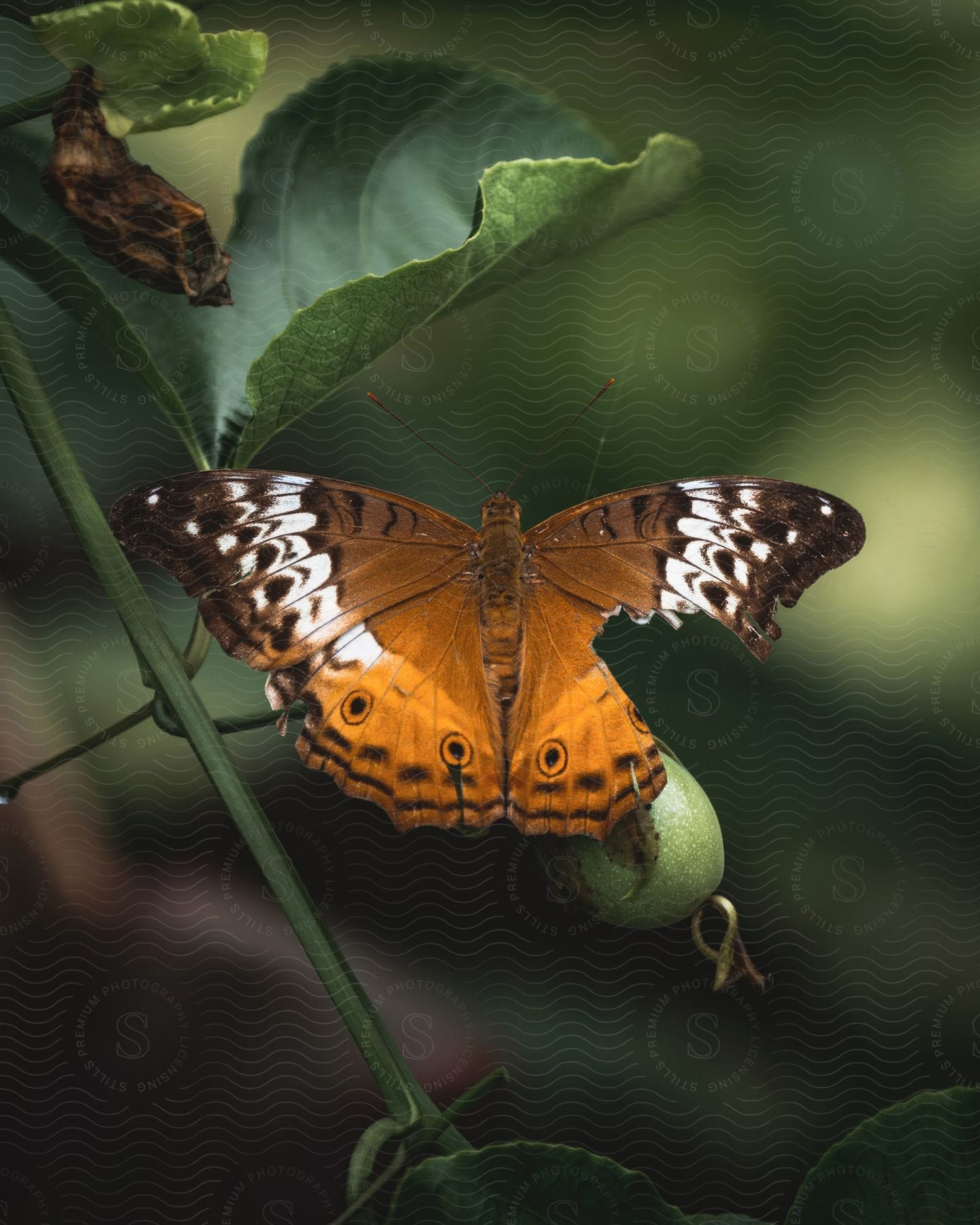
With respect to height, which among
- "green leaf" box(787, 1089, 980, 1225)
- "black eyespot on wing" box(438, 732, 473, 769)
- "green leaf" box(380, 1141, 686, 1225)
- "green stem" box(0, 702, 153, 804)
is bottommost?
"green leaf" box(787, 1089, 980, 1225)

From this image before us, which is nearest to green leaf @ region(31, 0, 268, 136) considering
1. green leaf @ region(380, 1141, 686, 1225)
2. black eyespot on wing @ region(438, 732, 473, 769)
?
black eyespot on wing @ region(438, 732, 473, 769)

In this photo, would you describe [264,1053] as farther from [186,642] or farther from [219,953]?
[186,642]

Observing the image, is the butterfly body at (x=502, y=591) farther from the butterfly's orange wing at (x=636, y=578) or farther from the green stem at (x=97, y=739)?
the green stem at (x=97, y=739)

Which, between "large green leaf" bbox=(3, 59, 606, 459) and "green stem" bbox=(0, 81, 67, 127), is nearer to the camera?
"green stem" bbox=(0, 81, 67, 127)

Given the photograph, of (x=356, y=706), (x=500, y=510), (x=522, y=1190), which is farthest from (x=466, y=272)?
A: (x=522, y=1190)

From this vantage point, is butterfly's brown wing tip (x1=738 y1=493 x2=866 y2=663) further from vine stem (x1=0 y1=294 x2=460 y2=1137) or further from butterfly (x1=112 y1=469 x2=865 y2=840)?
vine stem (x1=0 y1=294 x2=460 y2=1137)

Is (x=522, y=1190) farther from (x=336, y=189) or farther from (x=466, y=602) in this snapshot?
(x=336, y=189)

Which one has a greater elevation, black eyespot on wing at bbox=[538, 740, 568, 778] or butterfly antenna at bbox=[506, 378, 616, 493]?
butterfly antenna at bbox=[506, 378, 616, 493]
